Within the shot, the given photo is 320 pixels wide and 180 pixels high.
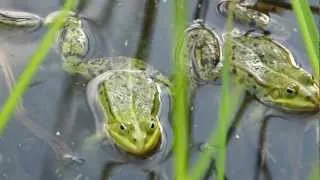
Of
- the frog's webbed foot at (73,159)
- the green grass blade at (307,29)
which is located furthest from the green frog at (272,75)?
the green grass blade at (307,29)

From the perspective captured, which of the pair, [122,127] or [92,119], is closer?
[122,127]

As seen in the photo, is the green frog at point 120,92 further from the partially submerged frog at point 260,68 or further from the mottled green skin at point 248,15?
the mottled green skin at point 248,15

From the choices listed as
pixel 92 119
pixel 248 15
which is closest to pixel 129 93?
pixel 92 119

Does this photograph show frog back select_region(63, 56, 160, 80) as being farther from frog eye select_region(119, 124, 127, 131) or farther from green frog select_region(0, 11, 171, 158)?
frog eye select_region(119, 124, 127, 131)

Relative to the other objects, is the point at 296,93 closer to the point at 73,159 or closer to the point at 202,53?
the point at 202,53

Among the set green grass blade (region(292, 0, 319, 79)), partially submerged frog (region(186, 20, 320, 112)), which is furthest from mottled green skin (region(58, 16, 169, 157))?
green grass blade (region(292, 0, 319, 79))

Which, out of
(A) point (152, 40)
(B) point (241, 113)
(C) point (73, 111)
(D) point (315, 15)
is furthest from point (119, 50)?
(D) point (315, 15)

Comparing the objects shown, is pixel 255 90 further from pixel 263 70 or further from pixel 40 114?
pixel 40 114
